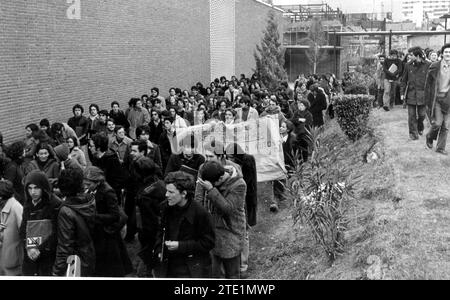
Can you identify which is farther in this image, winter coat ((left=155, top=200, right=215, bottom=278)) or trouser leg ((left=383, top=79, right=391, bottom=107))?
trouser leg ((left=383, top=79, right=391, bottom=107))

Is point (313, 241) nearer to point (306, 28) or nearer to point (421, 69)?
point (421, 69)

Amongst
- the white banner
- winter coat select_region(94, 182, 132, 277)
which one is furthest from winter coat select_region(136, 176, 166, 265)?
the white banner

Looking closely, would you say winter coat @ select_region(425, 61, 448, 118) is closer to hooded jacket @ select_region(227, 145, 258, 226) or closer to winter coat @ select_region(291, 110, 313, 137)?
winter coat @ select_region(291, 110, 313, 137)

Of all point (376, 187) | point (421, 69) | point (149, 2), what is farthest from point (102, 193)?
point (149, 2)

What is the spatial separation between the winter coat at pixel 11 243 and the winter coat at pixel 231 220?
183 centimetres

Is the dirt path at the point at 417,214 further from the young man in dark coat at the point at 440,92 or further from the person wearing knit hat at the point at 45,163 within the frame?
the person wearing knit hat at the point at 45,163

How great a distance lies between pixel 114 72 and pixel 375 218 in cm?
1077

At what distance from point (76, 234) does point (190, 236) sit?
0.98 meters

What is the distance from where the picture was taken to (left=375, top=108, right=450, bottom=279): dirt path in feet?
15.8

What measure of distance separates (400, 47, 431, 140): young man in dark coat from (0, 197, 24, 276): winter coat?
6701 mm

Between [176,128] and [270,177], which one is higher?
[176,128]

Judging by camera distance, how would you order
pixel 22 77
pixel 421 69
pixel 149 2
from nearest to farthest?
1. pixel 421 69
2. pixel 22 77
3. pixel 149 2

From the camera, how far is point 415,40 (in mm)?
36594

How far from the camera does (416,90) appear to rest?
9.17 meters
